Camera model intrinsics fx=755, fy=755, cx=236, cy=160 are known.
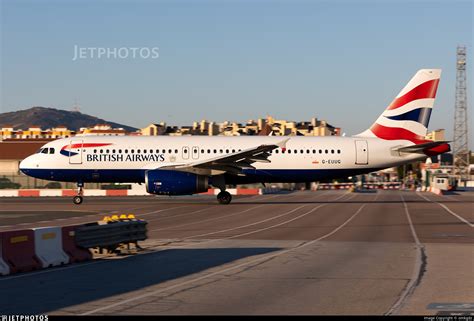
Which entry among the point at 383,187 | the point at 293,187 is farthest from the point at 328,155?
the point at 383,187

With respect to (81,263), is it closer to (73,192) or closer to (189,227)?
(189,227)

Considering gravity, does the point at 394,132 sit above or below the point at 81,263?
above

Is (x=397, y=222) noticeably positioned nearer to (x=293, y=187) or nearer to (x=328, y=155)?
(x=328, y=155)

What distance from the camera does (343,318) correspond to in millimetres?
11109

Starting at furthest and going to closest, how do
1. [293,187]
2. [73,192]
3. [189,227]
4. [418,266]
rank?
[293,187]
[73,192]
[189,227]
[418,266]

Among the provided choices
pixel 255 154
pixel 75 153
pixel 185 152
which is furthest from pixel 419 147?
pixel 75 153

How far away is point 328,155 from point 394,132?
14.9 feet

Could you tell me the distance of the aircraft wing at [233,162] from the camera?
139 ft

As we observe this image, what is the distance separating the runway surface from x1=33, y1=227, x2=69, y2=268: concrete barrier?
39 centimetres

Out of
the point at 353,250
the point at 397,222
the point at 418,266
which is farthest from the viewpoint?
the point at 397,222

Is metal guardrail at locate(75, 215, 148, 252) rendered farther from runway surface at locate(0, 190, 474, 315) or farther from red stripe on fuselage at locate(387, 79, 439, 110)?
red stripe on fuselage at locate(387, 79, 439, 110)

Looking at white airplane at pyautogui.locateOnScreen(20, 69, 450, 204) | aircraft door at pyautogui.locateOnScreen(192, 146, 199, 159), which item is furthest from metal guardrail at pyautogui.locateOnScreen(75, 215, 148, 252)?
aircraft door at pyautogui.locateOnScreen(192, 146, 199, 159)

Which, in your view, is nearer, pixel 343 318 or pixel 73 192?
pixel 343 318

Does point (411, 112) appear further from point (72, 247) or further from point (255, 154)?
point (72, 247)
